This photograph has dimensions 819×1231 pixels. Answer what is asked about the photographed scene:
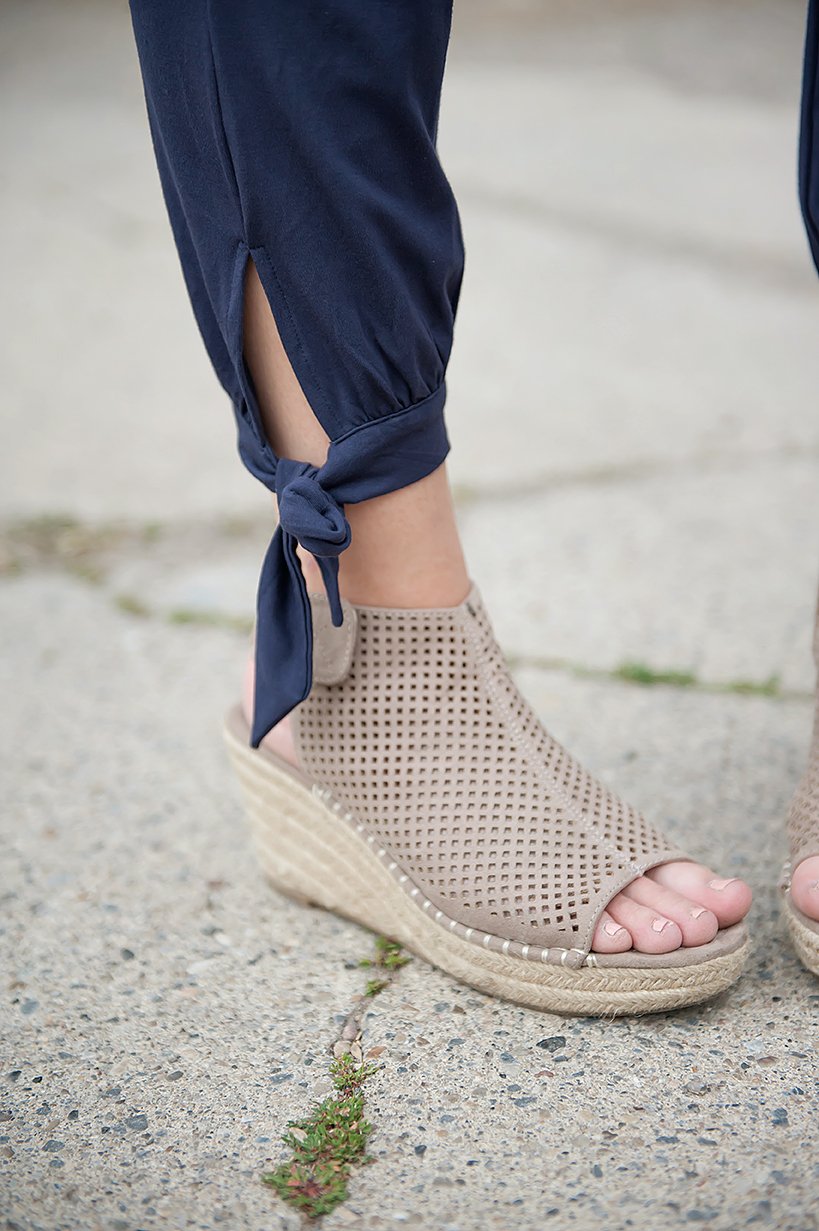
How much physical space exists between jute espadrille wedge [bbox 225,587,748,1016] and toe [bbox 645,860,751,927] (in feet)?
0.05

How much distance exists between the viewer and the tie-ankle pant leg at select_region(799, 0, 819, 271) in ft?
3.09

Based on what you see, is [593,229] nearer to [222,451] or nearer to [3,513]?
[222,451]

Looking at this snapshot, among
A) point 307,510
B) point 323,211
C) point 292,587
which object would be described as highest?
point 323,211

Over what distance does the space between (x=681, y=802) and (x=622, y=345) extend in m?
1.87

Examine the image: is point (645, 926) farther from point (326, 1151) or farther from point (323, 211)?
point (323, 211)

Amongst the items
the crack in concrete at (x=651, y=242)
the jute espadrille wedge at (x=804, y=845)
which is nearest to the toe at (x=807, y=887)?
the jute espadrille wedge at (x=804, y=845)

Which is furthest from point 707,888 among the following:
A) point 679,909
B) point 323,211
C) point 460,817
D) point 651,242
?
point 651,242

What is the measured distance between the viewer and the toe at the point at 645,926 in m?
0.93

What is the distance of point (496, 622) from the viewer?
1.79 m

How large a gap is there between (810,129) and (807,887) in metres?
0.63

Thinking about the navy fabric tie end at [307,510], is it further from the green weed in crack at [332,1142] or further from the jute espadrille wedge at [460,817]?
the green weed in crack at [332,1142]

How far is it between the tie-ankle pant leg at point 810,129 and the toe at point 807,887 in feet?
1.66

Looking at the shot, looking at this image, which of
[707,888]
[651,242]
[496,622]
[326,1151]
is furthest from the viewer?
[651,242]

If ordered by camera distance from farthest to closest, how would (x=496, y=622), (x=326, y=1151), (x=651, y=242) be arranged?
(x=651, y=242) < (x=496, y=622) < (x=326, y=1151)
